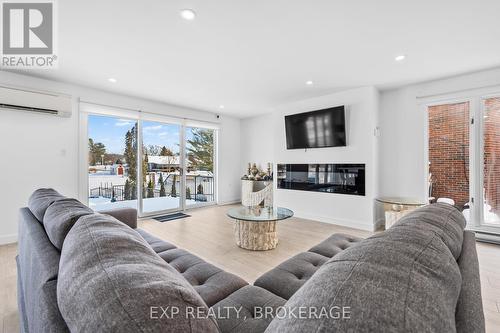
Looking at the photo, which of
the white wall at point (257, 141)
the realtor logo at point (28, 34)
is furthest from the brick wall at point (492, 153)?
the realtor logo at point (28, 34)

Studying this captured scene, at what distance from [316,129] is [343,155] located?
68 centimetres

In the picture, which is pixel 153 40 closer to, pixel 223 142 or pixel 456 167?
pixel 223 142

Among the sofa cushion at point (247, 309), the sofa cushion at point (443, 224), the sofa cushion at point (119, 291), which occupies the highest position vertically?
the sofa cushion at point (443, 224)

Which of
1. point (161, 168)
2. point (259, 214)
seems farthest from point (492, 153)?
point (161, 168)

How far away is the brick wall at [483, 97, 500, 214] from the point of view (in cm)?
328

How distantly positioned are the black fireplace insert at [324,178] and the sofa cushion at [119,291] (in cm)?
391

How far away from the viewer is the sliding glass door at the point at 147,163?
13.8 ft

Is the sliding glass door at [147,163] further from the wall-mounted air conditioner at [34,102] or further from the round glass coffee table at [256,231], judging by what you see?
the round glass coffee table at [256,231]

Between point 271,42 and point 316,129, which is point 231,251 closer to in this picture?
point 271,42

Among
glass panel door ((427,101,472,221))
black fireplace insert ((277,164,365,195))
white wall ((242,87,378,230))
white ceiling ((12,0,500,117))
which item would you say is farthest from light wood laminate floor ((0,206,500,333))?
white ceiling ((12,0,500,117))

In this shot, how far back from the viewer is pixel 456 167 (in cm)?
358

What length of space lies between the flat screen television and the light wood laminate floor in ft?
4.87

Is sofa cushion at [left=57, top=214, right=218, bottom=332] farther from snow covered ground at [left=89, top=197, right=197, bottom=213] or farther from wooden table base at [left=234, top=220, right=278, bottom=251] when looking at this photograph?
snow covered ground at [left=89, top=197, right=197, bottom=213]

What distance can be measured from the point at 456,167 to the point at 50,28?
5.43 meters
